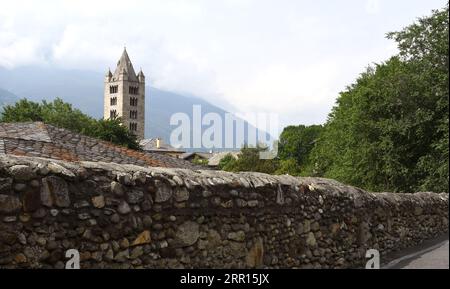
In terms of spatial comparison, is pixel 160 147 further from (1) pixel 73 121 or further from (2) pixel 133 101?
(1) pixel 73 121

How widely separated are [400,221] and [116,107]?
129 metres

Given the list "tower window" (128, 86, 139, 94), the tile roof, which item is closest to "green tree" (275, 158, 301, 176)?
the tile roof

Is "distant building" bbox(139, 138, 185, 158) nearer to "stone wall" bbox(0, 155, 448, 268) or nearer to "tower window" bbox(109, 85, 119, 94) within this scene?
"tower window" bbox(109, 85, 119, 94)

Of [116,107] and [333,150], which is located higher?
[116,107]

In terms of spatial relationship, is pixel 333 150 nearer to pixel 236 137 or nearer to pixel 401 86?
pixel 401 86

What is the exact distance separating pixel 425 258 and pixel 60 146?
32.7ft

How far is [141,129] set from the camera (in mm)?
137000

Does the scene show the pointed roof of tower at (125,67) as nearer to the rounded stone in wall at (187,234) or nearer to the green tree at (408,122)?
the green tree at (408,122)

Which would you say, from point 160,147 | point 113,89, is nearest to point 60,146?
point 160,147

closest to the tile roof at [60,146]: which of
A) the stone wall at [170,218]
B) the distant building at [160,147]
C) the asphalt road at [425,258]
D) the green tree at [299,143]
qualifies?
the stone wall at [170,218]

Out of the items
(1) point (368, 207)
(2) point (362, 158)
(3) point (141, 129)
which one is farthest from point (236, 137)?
(1) point (368, 207)

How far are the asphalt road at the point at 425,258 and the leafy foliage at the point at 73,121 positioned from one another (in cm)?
4030

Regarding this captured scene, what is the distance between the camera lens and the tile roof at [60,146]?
13.1m
